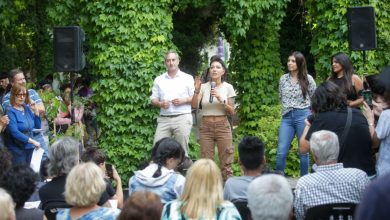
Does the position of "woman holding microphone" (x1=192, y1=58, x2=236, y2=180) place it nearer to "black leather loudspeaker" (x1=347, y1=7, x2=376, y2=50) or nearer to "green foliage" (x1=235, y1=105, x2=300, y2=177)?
"green foliage" (x1=235, y1=105, x2=300, y2=177)

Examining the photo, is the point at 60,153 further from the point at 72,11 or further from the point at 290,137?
the point at 72,11

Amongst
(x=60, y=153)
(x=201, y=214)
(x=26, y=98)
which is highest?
(x=26, y=98)

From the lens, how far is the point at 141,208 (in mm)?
3598

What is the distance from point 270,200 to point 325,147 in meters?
1.15

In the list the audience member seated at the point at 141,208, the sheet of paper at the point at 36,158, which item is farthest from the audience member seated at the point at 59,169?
the sheet of paper at the point at 36,158

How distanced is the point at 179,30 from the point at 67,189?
1326cm

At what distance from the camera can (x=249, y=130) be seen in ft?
42.0

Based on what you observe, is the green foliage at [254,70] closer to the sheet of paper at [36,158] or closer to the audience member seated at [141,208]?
the sheet of paper at [36,158]

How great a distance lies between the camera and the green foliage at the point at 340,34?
10898 mm

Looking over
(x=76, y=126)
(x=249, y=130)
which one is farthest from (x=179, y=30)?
(x=76, y=126)

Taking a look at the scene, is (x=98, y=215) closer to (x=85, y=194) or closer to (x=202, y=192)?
(x=85, y=194)

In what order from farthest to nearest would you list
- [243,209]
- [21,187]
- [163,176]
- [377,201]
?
[163,176], [243,209], [21,187], [377,201]

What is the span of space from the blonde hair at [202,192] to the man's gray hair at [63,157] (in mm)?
1187

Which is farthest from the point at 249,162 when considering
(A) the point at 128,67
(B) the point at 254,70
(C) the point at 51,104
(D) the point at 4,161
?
(B) the point at 254,70
